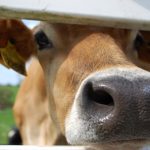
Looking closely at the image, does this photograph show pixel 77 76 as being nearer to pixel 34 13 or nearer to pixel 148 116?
pixel 148 116

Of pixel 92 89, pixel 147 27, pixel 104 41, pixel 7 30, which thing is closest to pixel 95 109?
pixel 92 89

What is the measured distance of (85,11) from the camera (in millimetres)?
1597

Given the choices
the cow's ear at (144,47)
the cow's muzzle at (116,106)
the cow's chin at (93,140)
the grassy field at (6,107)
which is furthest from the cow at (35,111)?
the grassy field at (6,107)

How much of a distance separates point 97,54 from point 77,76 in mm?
162

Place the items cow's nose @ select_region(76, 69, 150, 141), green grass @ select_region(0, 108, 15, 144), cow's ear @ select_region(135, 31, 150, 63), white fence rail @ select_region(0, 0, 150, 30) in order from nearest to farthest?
white fence rail @ select_region(0, 0, 150, 30), cow's nose @ select_region(76, 69, 150, 141), cow's ear @ select_region(135, 31, 150, 63), green grass @ select_region(0, 108, 15, 144)

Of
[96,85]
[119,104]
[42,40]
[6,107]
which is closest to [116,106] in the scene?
[119,104]

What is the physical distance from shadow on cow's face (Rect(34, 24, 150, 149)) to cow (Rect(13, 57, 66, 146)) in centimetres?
103

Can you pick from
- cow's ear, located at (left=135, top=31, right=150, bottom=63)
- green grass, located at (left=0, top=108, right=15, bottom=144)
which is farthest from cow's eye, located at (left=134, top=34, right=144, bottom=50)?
green grass, located at (left=0, top=108, right=15, bottom=144)

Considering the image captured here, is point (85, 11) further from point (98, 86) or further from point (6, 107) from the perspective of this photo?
point (6, 107)

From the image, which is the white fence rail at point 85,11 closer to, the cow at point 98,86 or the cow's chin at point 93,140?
the cow at point 98,86

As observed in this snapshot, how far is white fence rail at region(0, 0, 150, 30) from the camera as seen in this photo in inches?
60.6

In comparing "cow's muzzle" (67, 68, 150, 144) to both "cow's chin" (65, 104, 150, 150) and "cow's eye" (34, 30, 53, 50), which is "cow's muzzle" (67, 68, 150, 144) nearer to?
"cow's chin" (65, 104, 150, 150)

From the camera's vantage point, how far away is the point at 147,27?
1713mm

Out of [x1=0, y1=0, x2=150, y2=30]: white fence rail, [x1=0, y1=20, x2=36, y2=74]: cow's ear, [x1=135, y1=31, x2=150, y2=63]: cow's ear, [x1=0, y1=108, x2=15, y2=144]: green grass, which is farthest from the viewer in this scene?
[x1=0, y1=108, x2=15, y2=144]: green grass
